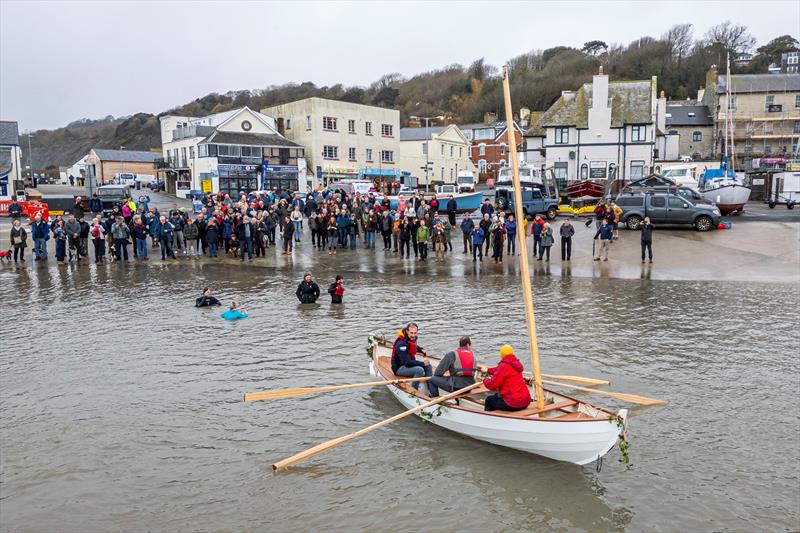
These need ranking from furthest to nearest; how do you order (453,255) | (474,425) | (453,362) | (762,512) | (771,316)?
(453,255)
(771,316)
(453,362)
(474,425)
(762,512)

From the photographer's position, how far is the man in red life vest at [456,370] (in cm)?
1056

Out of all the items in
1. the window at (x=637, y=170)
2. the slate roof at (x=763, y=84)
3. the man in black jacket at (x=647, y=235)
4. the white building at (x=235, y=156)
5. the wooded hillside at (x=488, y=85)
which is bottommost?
the man in black jacket at (x=647, y=235)

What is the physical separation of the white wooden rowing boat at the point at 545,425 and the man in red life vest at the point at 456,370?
11.3 inches

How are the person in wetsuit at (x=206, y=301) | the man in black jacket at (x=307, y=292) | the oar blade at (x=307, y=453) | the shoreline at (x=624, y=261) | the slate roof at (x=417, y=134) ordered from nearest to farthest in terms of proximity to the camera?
the oar blade at (x=307, y=453)
the person in wetsuit at (x=206, y=301)
the man in black jacket at (x=307, y=292)
the shoreline at (x=624, y=261)
the slate roof at (x=417, y=134)

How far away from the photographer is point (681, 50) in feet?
313

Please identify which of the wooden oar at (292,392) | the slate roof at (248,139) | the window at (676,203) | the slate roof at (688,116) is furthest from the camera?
the slate roof at (688,116)

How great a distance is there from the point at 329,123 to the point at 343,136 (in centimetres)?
208

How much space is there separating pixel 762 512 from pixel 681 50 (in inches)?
4030

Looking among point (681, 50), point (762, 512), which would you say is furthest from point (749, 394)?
point (681, 50)

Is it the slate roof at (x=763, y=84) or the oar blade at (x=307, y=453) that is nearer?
the oar blade at (x=307, y=453)

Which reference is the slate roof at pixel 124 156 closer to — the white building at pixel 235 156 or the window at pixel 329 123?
the white building at pixel 235 156

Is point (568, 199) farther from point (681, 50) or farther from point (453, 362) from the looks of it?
point (681, 50)

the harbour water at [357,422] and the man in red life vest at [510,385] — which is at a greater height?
the man in red life vest at [510,385]

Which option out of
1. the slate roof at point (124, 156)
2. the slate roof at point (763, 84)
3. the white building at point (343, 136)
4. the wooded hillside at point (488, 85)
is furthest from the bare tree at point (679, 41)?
the slate roof at point (124, 156)
